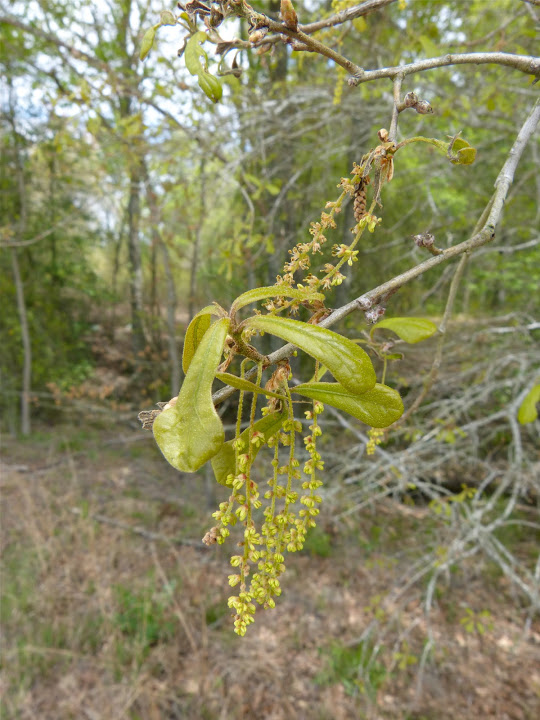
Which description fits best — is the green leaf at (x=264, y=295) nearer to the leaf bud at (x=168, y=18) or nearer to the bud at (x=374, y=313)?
the bud at (x=374, y=313)

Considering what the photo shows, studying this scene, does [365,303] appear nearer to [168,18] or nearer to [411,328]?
[411,328]

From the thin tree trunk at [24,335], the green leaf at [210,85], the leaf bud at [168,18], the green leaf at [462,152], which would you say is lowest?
the thin tree trunk at [24,335]

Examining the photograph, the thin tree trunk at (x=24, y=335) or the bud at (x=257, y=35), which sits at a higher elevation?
the bud at (x=257, y=35)

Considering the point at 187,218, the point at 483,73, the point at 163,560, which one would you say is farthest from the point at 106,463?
the point at 483,73

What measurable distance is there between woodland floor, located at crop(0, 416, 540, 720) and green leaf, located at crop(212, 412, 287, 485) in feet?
6.83

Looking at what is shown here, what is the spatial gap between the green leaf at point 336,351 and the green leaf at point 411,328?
0.23 m

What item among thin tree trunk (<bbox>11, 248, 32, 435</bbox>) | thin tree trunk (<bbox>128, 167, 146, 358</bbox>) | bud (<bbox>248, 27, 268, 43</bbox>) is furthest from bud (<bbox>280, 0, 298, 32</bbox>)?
thin tree trunk (<bbox>11, 248, 32, 435</bbox>)

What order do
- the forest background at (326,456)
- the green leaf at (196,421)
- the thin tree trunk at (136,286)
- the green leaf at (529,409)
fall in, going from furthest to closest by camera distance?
the thin tree trunk at (136,286)
the forest background at (326,456)
the green leaf at (529,409)
the green leaf at (196,421)

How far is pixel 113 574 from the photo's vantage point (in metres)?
3.58


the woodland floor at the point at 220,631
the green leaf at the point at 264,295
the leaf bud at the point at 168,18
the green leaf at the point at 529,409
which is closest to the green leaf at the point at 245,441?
the green leaf at the point at 264,295

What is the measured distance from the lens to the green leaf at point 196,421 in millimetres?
380

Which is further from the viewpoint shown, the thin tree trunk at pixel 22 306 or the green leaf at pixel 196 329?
the thin tree trunk at pixel 22 306

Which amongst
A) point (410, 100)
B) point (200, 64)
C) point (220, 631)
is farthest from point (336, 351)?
point (220, 631)

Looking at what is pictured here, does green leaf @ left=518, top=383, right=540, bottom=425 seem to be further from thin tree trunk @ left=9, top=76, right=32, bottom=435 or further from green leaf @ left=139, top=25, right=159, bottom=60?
thin tree trunk @ left=9, top=76, right=32, bottom=435
